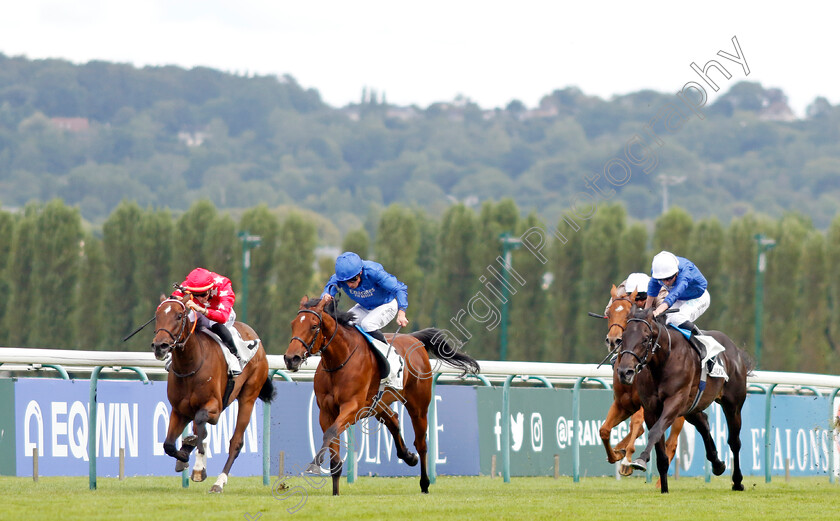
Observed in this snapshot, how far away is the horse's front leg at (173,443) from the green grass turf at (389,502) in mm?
233

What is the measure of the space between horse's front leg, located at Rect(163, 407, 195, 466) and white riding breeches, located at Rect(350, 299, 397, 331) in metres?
1.36

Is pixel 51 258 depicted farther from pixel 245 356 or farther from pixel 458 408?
pixel 245 356

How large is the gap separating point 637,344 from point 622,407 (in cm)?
122

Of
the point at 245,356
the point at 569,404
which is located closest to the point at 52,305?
the point at 569,404

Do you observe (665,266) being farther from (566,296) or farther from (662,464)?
(566,296)

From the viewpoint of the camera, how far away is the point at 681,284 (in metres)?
8.94

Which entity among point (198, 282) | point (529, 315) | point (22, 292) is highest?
point (22, 292)

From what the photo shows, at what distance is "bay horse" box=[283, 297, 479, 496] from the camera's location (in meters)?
7.68

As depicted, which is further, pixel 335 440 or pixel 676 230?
pixel 676 230

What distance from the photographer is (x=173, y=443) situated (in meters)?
7.59

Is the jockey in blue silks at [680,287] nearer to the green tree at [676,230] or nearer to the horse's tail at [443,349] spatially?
the horse's tail at [443,349]

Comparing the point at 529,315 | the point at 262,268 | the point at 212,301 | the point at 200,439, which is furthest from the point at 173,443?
the point at 262,268

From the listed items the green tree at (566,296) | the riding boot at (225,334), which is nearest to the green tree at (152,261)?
the green tree at (566,296)

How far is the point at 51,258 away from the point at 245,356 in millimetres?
30793
